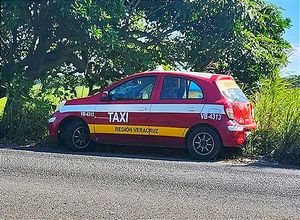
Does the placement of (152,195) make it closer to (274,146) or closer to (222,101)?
(222,101)

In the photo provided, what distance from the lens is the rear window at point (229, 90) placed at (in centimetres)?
911

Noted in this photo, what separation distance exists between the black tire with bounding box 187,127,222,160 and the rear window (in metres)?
0.73

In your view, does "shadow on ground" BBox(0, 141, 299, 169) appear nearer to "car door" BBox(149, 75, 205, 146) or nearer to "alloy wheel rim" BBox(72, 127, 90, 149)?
"alloy wheel rim" BBox(72, 127, 90, 149)

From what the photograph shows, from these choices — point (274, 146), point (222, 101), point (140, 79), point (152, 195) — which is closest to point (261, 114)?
point (274, 146)

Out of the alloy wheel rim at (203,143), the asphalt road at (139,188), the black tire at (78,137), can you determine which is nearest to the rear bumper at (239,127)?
the alloy wheel rim at (203,143)

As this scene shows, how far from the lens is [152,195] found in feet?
20.6

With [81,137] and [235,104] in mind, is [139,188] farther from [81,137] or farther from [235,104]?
[81,137]

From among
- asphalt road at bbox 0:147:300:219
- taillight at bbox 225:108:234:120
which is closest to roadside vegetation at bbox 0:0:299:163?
taillight at bbox 225:108:234:120

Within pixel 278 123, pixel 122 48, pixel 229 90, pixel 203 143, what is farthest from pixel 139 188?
pixel 122 48

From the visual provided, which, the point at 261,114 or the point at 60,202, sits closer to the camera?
the point at 60,202

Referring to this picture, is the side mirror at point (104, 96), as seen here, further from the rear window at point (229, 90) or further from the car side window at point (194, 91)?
the rear window at point (229, 90)

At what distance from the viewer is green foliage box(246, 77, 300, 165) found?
930 centimetres

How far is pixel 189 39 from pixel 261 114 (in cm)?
346

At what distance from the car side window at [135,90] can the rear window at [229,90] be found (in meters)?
1.28
